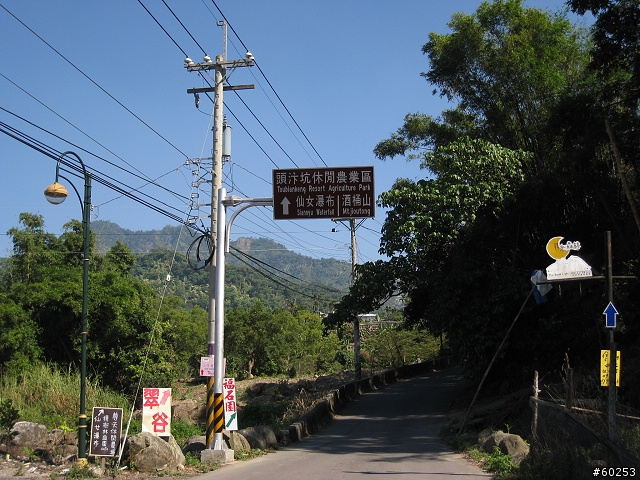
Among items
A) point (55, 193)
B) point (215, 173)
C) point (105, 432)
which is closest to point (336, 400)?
point (215, 173)

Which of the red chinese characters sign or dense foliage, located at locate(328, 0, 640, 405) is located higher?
dense foliage, located at locate(328, 0, 640, 405)

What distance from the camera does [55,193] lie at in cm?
1240

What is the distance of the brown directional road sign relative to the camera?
44.2ft

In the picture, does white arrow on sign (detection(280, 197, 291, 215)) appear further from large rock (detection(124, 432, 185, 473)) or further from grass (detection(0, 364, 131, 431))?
grass (detection(0, 364, 131, 431))

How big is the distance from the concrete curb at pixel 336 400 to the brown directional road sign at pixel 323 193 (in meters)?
7.13

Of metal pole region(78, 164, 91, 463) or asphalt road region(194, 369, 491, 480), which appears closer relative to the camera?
asphalt road region(194, 369, 491, 480)

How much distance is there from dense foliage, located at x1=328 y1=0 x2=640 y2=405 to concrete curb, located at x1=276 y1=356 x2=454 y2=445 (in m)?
3.61

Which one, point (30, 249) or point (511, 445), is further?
point (30, 249)

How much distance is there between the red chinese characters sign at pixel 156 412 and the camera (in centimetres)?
1342

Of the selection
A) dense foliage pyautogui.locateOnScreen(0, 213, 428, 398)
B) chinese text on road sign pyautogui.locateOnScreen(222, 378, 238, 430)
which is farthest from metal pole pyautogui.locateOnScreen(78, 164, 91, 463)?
chinese text on road sign pyautogui.locateOnScreen(222, 378, 238, 430)

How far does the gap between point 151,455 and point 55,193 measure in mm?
5468

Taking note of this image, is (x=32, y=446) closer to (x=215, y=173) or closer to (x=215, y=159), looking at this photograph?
(x=215, y=173)

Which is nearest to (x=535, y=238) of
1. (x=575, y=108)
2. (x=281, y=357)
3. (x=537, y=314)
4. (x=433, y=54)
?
(x=537, y=314)

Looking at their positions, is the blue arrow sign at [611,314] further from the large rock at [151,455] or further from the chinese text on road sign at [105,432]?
the chinese text on road sign at [105,432]
